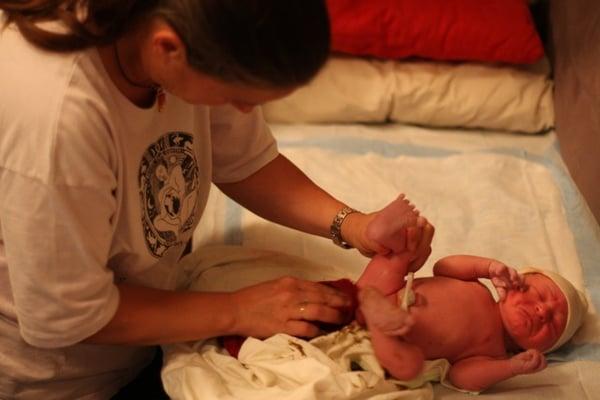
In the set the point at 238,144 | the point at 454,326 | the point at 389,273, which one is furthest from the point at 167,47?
the point at 454,326

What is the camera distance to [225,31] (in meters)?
0.66

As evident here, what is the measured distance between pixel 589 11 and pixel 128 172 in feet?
3.80

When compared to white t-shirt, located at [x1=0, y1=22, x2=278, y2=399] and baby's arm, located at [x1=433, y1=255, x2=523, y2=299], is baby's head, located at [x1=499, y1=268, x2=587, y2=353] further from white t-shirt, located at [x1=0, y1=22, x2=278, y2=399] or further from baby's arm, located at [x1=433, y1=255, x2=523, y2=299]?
white t-shirt, located at [x1=0, y1=22, x2=278, y2=399]

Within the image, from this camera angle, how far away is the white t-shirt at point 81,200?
74cm

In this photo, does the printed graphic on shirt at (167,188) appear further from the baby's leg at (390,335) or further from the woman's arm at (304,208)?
the baby's leg at (390,335)

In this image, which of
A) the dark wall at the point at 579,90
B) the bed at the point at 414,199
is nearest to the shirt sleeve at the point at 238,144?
the bed at the point at 414,199

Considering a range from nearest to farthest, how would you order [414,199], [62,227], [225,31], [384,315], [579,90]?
[225,31] < [62,227] < [384,315] < [414,199] < [579,90]

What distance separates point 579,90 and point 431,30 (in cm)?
35

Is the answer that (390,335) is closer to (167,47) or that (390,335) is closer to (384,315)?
(384,315)

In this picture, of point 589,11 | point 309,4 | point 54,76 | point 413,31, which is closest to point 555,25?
point 589,11

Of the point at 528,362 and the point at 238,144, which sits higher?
the point at 238,144

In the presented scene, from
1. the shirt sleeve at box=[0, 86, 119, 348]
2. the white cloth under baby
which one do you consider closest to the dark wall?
the white cloth under baby

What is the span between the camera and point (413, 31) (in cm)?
160

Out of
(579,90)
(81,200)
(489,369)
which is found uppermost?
(81,200)
